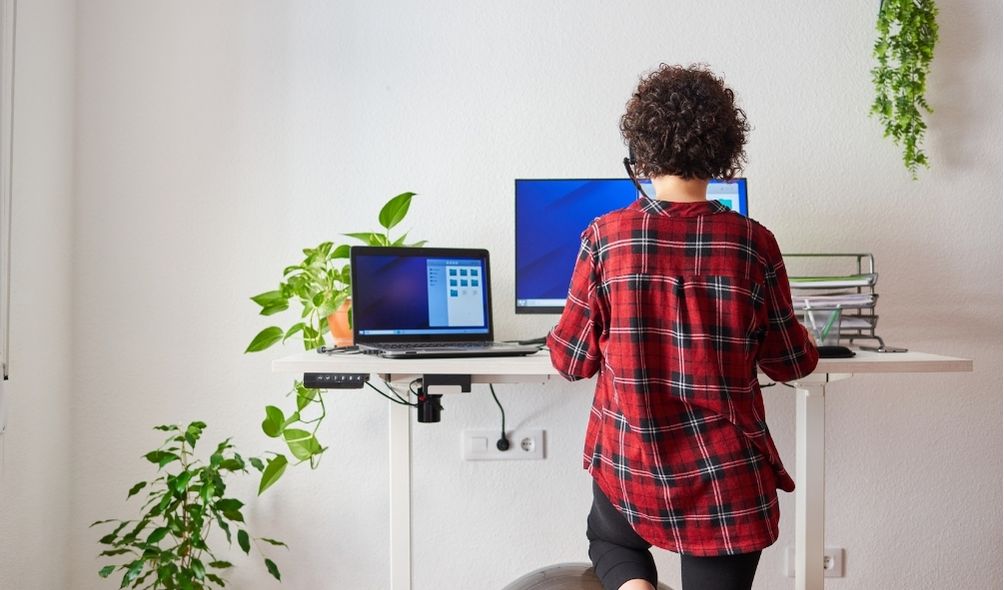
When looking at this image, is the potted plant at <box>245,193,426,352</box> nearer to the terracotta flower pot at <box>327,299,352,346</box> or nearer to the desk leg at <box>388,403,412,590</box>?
the terracotta flower pot at <box>327,299,352,346</box>

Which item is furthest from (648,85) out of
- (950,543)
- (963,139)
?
(950,543)

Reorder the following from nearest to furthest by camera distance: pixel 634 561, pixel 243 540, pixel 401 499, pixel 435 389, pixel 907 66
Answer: pixel 634 561, pixel 435 389, pixel 401 499, pixel 243 540, pixel 907 66

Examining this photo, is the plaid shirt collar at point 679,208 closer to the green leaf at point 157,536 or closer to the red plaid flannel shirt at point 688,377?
the red plaid flannel shirt at point 688,377

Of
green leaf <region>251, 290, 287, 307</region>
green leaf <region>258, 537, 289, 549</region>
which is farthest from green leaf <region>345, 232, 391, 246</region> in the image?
green leaf <region>258, 537, 289, 549</region>

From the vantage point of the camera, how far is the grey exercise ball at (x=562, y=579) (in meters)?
1.43

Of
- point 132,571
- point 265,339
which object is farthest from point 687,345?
point 132,571

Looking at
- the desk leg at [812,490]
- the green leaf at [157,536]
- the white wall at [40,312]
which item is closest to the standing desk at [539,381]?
the desk leg at [812,490]

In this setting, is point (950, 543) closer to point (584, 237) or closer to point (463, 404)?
point (463, 404)

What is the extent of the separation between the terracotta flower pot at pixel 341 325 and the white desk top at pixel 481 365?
29 centimetres

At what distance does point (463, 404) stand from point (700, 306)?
3.73ft

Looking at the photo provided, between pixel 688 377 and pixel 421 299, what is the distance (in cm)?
85

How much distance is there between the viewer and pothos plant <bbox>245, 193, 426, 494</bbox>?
188 centimetres

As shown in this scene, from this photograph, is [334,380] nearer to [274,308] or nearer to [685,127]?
[274,308]

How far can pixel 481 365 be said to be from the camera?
4.93 feet
